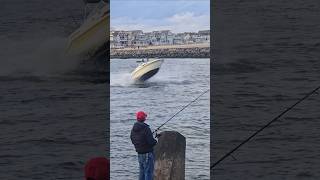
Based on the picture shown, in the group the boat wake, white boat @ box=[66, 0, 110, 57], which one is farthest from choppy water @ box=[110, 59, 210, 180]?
the boat wake

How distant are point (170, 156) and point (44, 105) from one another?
1.46 m

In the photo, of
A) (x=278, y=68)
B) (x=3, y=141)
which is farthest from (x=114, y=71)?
(x=278, y=68)

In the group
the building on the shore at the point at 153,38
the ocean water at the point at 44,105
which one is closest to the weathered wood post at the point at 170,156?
the ocean water at the point at 44,105

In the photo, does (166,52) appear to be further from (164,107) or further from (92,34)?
(92,34)

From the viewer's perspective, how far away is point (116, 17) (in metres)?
6.39

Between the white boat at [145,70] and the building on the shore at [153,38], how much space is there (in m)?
0.22

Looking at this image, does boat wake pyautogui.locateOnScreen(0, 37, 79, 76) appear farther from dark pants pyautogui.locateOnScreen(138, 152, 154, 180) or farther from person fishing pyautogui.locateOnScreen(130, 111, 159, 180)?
dark pants pyautogui.locateOnScreen(138, 152, 154, 180)

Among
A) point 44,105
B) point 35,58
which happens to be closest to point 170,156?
point 44,105

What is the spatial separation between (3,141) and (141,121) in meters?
1.49

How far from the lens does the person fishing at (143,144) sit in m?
6.38

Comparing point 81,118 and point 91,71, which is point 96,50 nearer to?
point 91,71

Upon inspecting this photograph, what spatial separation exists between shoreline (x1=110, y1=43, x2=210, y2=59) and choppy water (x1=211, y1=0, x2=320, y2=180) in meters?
0.23

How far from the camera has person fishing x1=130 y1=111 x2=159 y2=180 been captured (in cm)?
638

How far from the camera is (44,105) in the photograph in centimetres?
654
